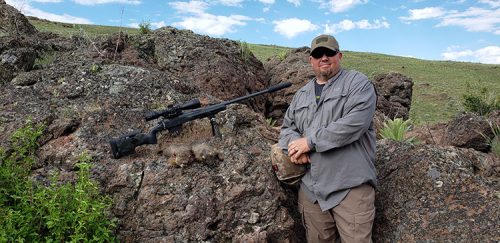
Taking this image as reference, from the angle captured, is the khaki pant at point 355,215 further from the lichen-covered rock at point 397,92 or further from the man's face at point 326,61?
the lichen-covered rock at point 397,92

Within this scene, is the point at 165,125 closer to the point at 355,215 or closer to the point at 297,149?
the point at 297,149

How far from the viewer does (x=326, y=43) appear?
18.1 ft

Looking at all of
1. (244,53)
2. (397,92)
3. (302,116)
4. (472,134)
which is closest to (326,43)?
(302,116)

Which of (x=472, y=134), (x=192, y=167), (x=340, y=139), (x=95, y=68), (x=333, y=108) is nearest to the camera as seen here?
(x=340, y=139)

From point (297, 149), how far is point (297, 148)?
0.04ft

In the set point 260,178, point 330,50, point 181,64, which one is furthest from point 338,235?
point 181,64

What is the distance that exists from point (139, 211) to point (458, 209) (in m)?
3.99

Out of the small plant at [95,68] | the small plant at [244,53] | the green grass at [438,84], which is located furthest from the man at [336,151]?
the green grass at [438,84]

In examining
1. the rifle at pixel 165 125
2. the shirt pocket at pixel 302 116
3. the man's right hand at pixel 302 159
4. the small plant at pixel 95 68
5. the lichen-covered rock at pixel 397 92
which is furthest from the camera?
the lichen-covered rock at pixel 397 92

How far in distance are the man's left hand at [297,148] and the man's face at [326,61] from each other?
3.08ft

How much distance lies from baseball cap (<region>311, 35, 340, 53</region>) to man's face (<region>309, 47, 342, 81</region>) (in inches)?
2.2

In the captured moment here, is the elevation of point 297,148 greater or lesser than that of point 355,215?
greater

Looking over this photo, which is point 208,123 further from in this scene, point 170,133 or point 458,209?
point 458,209

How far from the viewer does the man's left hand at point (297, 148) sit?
5492 millimetres
